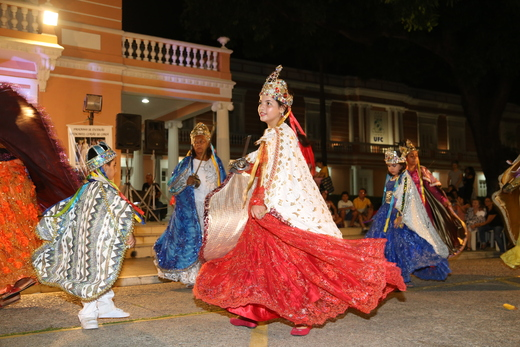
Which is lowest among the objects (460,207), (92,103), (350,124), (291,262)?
(291,262)

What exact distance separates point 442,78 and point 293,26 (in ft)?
19.9

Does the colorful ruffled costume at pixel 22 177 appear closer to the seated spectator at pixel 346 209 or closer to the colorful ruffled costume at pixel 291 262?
the colorful ruffled costume at pixel 291 262

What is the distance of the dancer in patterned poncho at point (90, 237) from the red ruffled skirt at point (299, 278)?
857 millimetres

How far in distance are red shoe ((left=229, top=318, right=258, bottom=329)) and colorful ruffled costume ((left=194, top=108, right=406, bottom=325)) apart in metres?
0.22

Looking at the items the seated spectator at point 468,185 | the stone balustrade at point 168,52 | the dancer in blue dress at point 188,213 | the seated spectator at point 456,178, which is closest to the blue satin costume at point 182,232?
the dancer in blue dress at point 188,213

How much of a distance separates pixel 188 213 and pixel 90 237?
262cm

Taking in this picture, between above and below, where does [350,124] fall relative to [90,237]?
above

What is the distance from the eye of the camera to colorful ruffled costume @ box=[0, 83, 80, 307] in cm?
534

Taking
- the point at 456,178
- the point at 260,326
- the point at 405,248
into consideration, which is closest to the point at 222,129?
the point at 456,178

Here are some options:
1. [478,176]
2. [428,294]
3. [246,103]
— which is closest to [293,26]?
[246,103]

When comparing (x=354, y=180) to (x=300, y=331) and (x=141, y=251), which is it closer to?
(x=141, y=251)

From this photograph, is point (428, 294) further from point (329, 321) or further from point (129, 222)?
point (129, 222)

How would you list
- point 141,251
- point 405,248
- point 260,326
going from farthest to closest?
point 141,251
point 405,248
point 260,326

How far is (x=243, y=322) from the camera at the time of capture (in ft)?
15.5
